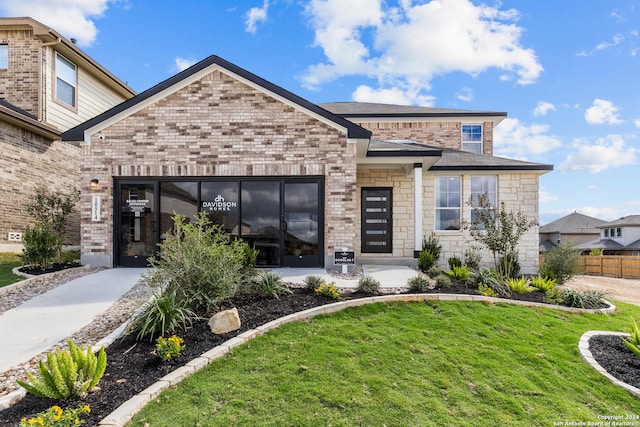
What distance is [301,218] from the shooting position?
31.1ft

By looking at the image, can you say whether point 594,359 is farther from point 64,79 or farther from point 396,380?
point 64,79

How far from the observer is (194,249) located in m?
5.20

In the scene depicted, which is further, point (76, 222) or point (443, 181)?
point (76, 222)

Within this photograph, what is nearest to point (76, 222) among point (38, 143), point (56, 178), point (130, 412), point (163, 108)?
point (56, 178)

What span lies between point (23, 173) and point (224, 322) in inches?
443

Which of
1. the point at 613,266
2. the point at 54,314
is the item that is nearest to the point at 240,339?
the point at 54,314

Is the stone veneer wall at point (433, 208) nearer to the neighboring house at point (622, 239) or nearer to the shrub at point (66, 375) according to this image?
the shrub at point (66, 375)

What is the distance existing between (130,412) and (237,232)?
21.7 ft

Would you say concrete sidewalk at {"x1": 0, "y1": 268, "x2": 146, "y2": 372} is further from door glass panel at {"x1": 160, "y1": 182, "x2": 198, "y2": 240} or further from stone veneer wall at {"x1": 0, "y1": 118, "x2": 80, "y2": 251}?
stone veneer wall at {"x1": 0, "y1": 118, "x2": 80, "y2": 251}

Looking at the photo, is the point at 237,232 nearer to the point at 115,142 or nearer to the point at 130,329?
the point at 115,142

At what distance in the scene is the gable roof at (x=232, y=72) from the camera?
9172 mm

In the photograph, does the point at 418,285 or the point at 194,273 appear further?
the point at 418,285

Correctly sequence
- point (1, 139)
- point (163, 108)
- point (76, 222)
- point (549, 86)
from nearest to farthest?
point (163, 108) < point (1, 139) < point (549, 86) < point (76, 222)

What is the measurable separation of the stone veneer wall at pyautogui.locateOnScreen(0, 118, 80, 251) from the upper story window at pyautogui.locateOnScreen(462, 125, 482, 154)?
16.8m
